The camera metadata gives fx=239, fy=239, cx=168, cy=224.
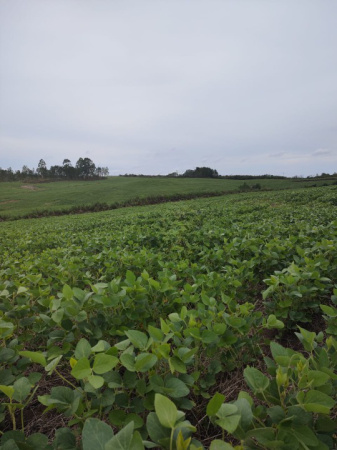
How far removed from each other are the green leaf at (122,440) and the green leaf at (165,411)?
113 mm

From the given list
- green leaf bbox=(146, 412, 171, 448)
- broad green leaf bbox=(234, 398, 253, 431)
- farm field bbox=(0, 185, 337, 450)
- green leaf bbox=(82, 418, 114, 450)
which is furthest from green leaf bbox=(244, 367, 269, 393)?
green leaf bbox=(82, 418, 114, 450)

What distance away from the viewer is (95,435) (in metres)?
0.80

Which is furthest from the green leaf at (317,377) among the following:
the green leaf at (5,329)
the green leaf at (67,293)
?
the green leaf at (5,329)

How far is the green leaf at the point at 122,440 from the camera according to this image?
727mm

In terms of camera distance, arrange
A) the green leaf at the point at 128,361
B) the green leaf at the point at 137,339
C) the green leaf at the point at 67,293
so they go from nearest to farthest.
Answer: the green leaf at the point at 128,361, the green leaf at the point at 137,339, the green leaf at the point at 67,293

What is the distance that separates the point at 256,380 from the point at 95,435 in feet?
2.44

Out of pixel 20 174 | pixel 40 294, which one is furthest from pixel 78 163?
pixel 40 294

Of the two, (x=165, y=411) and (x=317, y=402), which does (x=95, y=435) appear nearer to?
(x=165, y=411)

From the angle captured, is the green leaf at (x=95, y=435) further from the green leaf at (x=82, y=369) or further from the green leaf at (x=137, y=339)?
the green leaf at (x=137, y=339)

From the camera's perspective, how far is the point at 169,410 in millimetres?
837

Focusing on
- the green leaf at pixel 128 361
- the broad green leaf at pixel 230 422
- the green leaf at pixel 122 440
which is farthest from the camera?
the green leaf at pixel 128 361

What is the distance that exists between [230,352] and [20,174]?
12061cm

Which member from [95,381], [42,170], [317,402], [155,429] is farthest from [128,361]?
[42,170]

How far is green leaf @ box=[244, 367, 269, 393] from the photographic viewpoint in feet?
3.65
